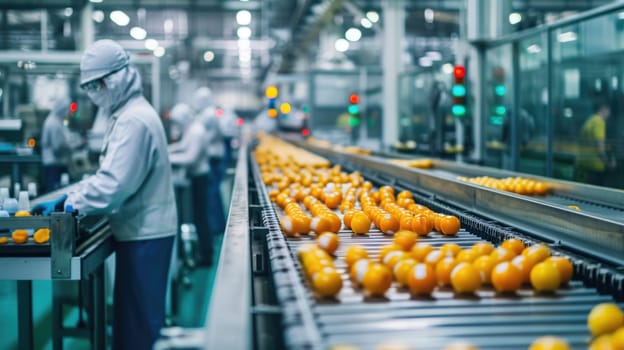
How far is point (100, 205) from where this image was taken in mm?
3492

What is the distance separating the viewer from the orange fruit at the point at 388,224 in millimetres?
2992

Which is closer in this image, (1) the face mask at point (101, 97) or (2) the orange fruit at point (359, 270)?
(2) the orange fruit at point (359, 270)

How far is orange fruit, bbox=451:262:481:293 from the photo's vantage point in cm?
198

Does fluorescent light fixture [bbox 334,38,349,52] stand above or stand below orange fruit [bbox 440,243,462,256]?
above

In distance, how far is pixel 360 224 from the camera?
297 centimetres

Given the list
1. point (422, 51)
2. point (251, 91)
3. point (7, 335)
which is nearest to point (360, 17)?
point (422, 51)

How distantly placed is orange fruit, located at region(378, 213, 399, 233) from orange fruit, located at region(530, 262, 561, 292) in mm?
1009

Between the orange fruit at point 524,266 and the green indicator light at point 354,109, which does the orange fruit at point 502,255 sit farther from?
the green indicator light at point 354,109

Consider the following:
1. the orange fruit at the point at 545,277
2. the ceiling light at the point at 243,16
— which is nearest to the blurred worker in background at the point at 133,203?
the orange fruit at the point at 545,277

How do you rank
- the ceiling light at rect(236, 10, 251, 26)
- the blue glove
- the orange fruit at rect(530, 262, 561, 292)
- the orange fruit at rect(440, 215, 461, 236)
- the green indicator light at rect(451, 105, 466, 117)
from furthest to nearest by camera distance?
1. the ceiling light at rect(236, 10, 251, 26)
2. the green indicator light at rect(451, 105, 466, 117)
3. the blue glove
4. the orange fruit at rect(440, 215, 461, 236)
5. the orange fruit at rect(530, 262, 561, 292)

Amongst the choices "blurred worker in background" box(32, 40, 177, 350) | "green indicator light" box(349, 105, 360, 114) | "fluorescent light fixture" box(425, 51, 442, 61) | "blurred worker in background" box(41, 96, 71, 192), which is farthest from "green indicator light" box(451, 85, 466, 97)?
"fluorescent light fixture" box(425, 51, 442, 61)

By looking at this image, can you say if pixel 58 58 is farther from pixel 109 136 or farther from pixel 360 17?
pixel 360 17

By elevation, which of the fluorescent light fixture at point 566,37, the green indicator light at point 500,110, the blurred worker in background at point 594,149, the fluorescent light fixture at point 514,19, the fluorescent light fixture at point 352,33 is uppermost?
the fluorescent light fixture at point 352,33

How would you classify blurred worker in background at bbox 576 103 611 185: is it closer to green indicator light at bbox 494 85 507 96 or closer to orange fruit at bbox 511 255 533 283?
green indicator light at bbox 494 85 507 96
